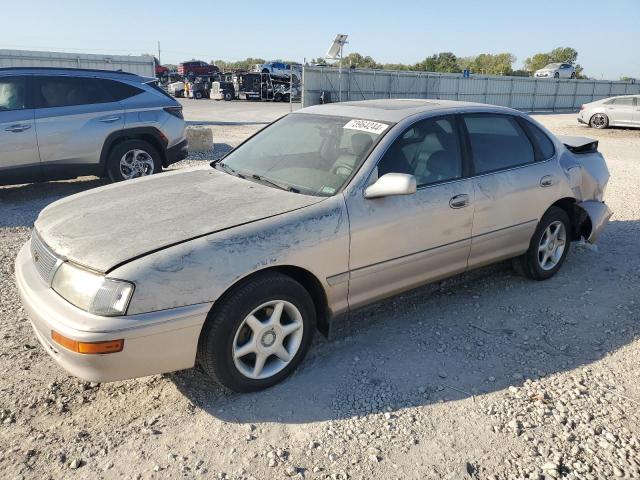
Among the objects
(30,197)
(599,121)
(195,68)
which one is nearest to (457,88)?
(599,121)

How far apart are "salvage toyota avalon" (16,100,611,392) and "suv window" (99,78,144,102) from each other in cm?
434

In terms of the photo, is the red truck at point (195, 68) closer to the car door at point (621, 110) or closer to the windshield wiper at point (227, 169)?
the car door at point (621, 110)

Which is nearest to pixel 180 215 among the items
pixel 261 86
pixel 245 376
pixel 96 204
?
pixel 96 204

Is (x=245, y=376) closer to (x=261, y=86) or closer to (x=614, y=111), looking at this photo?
(x=614, y=111)

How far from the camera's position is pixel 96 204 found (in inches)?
134

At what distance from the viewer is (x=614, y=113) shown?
64.8 feet

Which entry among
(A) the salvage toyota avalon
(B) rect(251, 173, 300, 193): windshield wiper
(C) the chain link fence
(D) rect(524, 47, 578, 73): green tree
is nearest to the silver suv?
(A) the salvage toyota avalon

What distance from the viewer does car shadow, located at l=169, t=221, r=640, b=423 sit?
3.02m

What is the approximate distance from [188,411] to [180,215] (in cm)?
111

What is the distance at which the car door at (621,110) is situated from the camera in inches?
764

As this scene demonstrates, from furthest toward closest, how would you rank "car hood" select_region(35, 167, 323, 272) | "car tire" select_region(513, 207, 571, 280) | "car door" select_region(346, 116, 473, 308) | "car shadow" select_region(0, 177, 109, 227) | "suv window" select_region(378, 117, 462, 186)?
"car shadow" select_region(0, 177, 109, 227), "car tire" select_region(513, 207, 571, 280), "suv window" select_region(378, 117, 462, 186), "car door" select_region(346, 116, 473, 308), "car hood" select_region(35, 167, 323, 272)

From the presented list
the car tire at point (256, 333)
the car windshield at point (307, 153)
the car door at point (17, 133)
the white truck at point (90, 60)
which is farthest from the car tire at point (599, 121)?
the car tire at point (256, 333)

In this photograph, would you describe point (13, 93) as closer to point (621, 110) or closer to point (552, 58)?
point (621, 110)

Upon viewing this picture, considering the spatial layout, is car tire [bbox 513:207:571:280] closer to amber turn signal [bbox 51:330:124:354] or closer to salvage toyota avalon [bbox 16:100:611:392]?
salvage toyota avalon [bbox 16:100:611:392]
